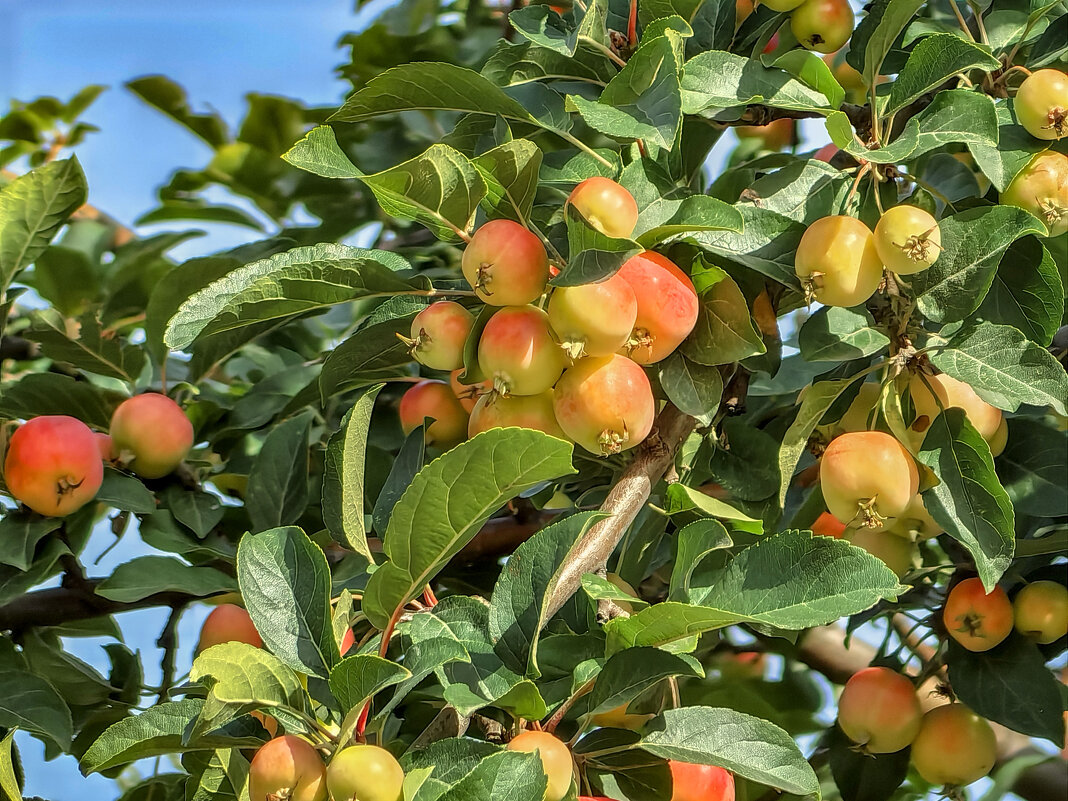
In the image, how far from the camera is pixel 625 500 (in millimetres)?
774

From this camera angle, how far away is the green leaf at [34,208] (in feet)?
3.79

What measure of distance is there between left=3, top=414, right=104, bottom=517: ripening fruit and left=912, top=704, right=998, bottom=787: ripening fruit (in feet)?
2.88

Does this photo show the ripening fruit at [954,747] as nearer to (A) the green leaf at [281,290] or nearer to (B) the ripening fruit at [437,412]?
(B) the ripening fruit at [437,412]

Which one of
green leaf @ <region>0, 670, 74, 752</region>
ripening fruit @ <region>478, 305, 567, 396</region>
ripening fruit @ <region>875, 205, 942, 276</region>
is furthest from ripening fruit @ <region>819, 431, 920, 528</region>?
green leaf @ <region>0, 670, 74, 752</region>

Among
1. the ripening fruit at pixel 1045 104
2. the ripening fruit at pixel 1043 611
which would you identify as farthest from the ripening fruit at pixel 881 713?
the ripening fruit at pixel 1045 104

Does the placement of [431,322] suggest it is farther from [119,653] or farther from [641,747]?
[119,653]

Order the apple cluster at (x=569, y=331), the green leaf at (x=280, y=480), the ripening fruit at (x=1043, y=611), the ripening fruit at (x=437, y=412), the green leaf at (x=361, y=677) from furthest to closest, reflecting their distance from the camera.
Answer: the green leaf at (x=280, y=480), the ripening fruit at (x=1043, y=611), the ripening fruit at (x=437, y=412), the apple cluster at (x=569, y=331), the green leaf at (x=361, y=677)

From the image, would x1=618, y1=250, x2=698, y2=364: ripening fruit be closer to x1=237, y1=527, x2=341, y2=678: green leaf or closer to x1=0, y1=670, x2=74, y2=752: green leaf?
x1=237, y1=527, x2=341, y2=678: green leaf

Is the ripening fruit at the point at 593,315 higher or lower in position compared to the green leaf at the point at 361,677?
higher

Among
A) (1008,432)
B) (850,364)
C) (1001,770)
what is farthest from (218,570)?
(1001,770)

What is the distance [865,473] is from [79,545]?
807mm

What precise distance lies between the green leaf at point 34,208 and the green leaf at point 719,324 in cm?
73

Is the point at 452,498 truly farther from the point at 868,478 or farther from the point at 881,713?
the point at 881,713

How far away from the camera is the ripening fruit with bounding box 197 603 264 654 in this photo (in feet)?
3.21
